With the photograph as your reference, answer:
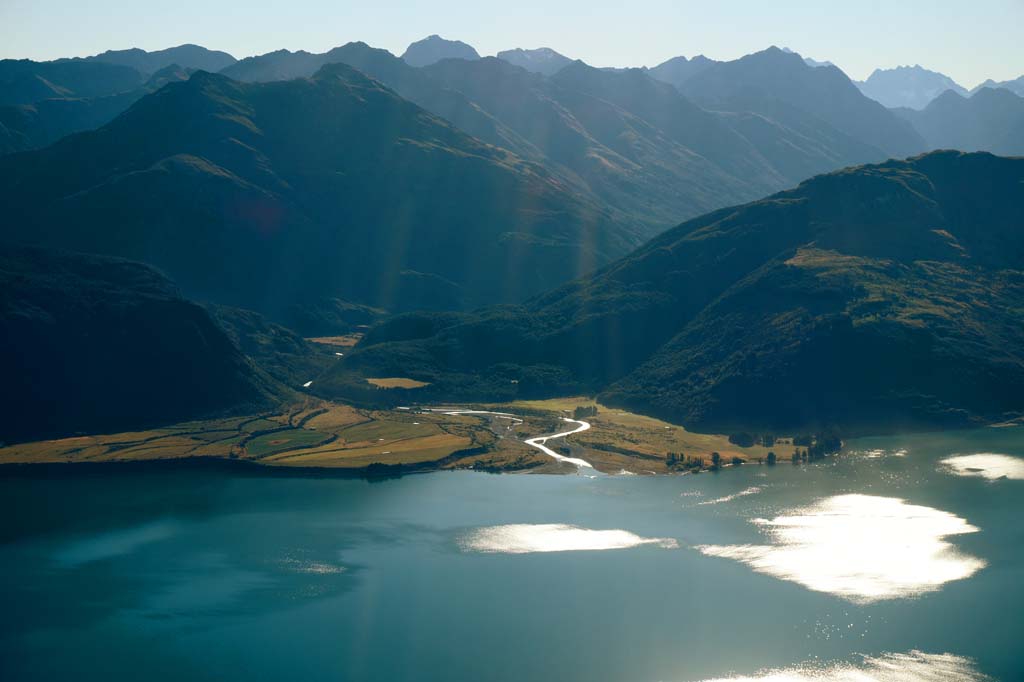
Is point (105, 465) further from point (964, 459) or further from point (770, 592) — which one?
point (964, 459)

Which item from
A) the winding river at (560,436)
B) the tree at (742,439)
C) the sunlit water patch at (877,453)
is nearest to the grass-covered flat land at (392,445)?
the tree at (742,439)

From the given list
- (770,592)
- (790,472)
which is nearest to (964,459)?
(790,472)

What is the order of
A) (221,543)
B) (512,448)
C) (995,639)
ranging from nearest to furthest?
(995,639)
(221,543)
(512,448)

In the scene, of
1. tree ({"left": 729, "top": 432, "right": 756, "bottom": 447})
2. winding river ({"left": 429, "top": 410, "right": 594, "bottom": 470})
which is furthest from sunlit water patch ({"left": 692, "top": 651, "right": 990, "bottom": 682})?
tree ({"left": 729, "top": 432, "right": 756, "bottom": 447})

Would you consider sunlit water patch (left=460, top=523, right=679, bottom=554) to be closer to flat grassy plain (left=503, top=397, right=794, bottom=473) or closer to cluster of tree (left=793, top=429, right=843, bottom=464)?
flat grassy plain (left=503, top=397, right=794, bottom=473)

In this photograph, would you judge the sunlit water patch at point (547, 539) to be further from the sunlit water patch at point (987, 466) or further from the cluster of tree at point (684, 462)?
the sunlit water patch at point (987, 466)
